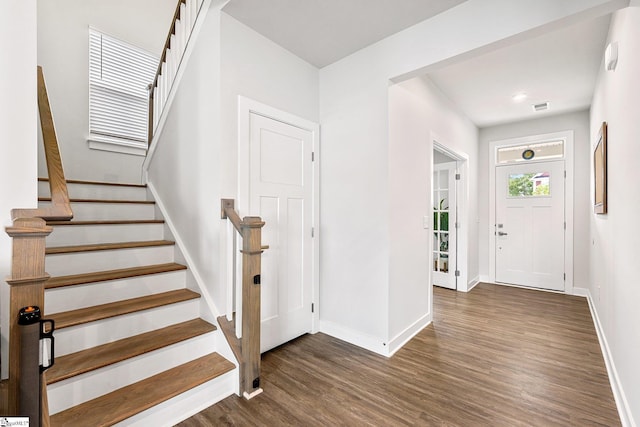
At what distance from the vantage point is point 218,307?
2135 millimetres

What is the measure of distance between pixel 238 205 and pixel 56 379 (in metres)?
1.38

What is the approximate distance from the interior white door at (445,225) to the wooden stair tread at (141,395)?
3680 millimetres

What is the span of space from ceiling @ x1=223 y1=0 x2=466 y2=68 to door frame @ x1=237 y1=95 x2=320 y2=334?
0.61 meters

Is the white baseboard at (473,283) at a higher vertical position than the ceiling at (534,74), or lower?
lower

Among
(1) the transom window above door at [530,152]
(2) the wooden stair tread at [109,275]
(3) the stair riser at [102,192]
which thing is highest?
(1) the transom window above door at [530,152]

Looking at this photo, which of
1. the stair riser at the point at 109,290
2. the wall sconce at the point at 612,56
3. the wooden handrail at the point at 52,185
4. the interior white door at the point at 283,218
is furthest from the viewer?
the interior white door at the point at 283,218

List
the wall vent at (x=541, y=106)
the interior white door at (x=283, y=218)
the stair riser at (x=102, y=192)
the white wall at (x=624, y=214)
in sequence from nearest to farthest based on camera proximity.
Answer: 1. the white wall at (x=624, y=214)
2. the interior white door at (x=283, y=218)
3. the stair riser at (x=102, y=192)
4. the wall vent at (x=541, y=106)

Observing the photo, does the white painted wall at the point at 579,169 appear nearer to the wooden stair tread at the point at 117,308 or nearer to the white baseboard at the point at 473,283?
the white baseboard at the point at 473,283

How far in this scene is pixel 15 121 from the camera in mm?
1347

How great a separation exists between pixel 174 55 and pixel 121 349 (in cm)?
256

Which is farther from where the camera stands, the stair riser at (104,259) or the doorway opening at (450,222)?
the doorway opening at (450,222)

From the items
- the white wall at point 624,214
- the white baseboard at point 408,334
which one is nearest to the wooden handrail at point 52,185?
the white baseboard at point 408,334

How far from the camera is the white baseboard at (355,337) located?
8.31 ft

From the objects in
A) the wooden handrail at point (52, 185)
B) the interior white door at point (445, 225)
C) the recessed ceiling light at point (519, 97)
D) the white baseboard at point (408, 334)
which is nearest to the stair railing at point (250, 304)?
the wooden handrail at point (52, 185)
